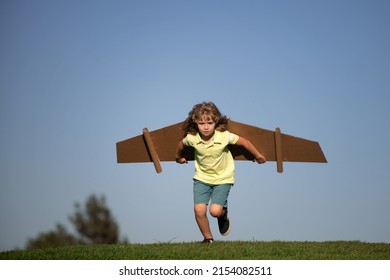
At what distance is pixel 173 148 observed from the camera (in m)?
Result: 7.48

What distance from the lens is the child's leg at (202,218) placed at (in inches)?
271

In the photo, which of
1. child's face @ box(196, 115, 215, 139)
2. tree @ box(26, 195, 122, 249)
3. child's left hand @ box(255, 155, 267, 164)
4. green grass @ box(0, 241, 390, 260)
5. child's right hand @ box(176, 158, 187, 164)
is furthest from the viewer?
tree @ box(26, 195, 122, 249)

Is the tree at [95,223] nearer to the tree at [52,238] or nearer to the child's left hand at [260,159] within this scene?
the tree at [52,238]

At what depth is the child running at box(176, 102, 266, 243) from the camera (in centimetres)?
691

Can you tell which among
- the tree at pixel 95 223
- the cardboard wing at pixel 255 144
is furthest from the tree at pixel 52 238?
the cardboard wing at pixel 255 144

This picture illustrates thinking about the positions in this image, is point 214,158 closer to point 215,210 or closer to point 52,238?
point 215,210

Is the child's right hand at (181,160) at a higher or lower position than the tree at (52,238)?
higher

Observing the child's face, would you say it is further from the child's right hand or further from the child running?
the child's right hand

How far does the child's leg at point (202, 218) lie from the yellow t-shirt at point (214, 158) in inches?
12.9

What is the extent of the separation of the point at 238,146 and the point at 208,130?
2.26 ft

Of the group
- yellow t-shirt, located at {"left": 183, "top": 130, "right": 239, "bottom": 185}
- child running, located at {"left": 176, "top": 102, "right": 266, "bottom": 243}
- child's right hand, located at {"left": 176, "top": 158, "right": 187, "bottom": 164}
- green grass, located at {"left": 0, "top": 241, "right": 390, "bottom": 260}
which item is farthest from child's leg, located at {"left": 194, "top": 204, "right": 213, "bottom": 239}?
child's right hand, located at {"left": 176, "top": 158, "right": 187, "bottom": 164}

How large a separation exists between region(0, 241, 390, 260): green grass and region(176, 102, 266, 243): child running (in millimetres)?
451
